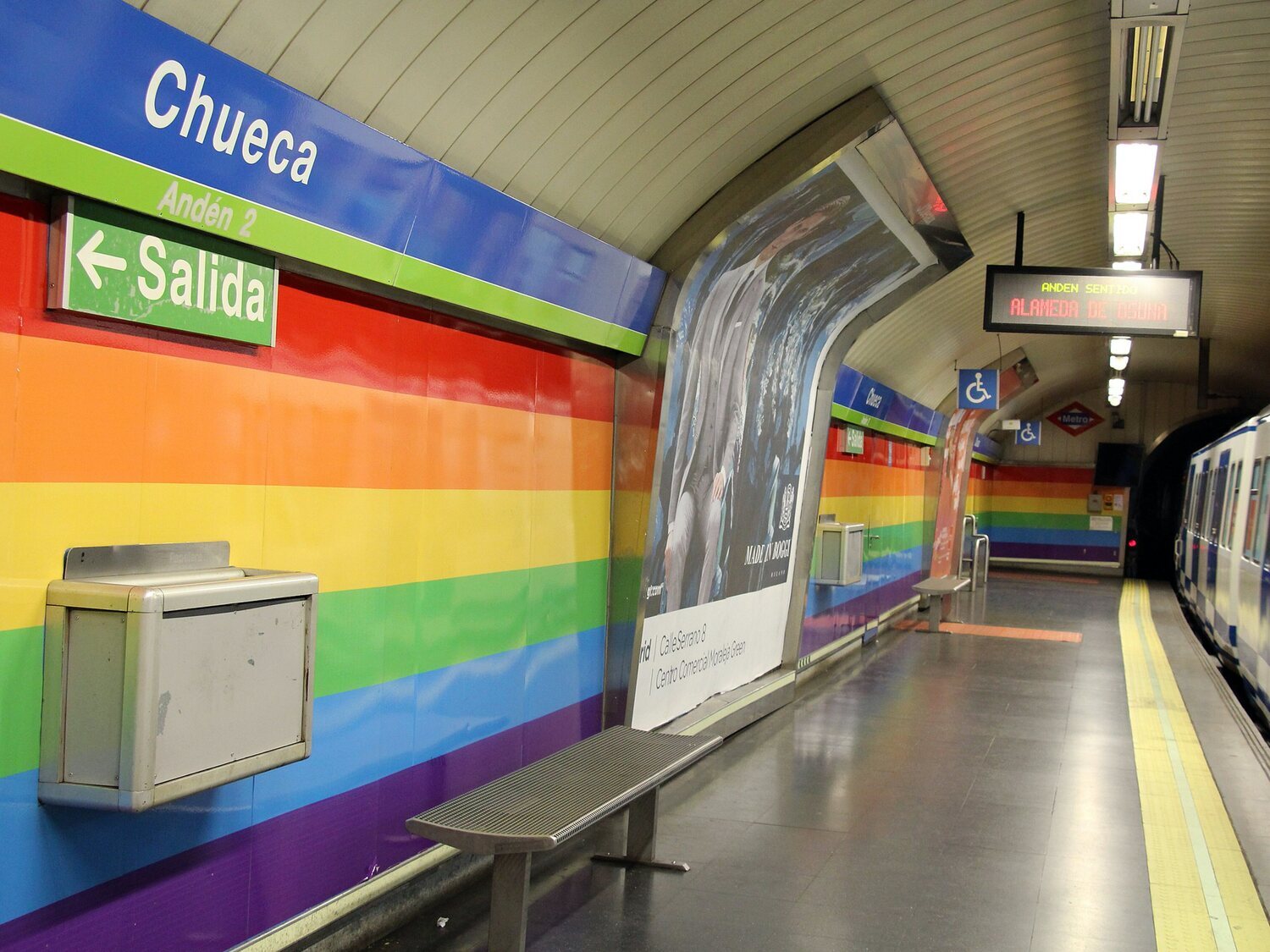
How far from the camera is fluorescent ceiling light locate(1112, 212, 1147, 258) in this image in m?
7.21

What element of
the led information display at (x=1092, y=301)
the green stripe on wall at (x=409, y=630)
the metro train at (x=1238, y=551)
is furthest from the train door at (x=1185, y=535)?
the green stripe on wall at (x=409, y=630)

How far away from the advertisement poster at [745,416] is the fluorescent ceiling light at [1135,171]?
1.35 meters

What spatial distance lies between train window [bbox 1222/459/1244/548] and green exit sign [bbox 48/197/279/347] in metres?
9.83

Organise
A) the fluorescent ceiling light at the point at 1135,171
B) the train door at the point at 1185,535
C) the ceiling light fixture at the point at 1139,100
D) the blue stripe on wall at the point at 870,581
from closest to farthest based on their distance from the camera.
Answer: the ceiling light fixture at the point at 1139,100 < the fluorescent ceiling light at the point at 1135,171 < the blue stripe on wall at the point at 870,581 < the train door at the point at 1185,535

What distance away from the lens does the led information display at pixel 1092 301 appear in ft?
24.1

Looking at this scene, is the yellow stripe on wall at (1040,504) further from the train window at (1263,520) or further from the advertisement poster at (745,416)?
the advertisement poster at (745,416)

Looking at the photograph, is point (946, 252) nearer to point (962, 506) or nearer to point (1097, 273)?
point (1097, 273)

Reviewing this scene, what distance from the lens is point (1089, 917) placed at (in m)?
4.39

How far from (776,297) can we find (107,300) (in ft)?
16.8

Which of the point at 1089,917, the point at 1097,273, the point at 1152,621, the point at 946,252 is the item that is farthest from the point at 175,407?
the point at 1152,621

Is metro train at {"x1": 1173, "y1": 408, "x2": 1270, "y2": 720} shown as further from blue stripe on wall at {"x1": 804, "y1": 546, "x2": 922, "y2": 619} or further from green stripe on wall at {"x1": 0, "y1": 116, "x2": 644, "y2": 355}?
green stripe on wall at {"x1": 0, "y1": 116, "x2": 644, "y2": 355}

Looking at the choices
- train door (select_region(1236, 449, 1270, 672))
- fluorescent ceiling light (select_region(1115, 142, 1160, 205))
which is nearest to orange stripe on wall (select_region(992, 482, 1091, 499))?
train door (select_region(1236, 449, 1270, 672))

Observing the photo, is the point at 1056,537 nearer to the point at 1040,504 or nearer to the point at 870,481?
the point at 1040,504

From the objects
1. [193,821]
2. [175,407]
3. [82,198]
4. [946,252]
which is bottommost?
[193,821]
